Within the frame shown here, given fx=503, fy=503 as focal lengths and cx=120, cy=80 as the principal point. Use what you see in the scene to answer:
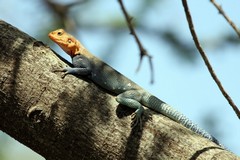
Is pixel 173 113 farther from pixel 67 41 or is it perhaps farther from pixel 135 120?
pixel 67 41

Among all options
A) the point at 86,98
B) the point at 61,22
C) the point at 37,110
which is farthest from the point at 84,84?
the point at 61,22

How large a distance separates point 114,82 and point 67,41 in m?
0.97

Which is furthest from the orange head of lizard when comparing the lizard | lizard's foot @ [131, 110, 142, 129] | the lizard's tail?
lizard's foot @ [131, 110, 142, 129]

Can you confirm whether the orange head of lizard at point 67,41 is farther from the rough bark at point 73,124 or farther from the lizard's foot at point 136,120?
the lizard's foot at point 136,120

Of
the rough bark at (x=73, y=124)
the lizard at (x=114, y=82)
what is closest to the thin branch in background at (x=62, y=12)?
the lizard at (x=114, y=82)

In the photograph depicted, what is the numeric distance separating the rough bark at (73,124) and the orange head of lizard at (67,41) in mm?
1786

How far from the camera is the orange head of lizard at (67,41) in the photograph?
16.1 ft

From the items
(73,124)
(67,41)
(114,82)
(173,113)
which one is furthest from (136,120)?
(67,41)

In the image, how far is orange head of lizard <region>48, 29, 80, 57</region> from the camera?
4.91m

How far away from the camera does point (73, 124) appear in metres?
2.92

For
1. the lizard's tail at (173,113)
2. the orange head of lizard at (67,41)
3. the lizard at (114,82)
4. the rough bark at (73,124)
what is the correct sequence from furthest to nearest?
the orange head of lizard at (67,41), the lizard's tail at (173,113), the lizard at (114,82), the rough bark at (73,124)

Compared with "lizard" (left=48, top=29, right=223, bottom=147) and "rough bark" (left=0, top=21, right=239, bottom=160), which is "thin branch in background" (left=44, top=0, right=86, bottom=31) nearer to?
"lizard" (left=48, top=29, right=223, bottom=147)

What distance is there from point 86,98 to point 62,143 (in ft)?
1.08

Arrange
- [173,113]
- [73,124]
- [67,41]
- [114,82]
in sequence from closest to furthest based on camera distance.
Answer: [73,124] < [173,113] < [114,82] < [67,41]
